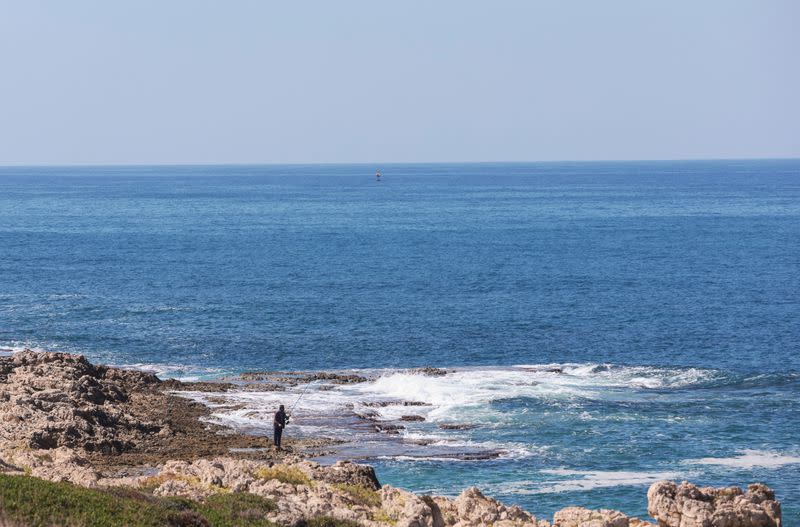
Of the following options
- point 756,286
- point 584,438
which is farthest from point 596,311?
point 584,438

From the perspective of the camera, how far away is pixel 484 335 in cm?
6391

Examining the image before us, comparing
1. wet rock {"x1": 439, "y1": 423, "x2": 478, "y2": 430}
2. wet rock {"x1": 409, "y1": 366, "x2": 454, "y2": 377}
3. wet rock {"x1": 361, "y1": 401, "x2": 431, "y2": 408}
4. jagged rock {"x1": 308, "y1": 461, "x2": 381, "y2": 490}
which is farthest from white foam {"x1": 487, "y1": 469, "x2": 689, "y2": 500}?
wet rock {"x1": 409, "y1": 366, "x2": 454, "y2": 377}

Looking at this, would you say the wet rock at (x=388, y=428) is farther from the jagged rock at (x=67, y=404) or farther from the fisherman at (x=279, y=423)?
the jagged rock at (x=67, y=404)

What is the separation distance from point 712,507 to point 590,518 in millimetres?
3086

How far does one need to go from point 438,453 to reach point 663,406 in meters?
12.5

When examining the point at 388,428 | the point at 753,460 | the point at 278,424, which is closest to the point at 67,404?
the point at 278,424

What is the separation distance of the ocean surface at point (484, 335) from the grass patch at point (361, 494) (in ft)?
19.1

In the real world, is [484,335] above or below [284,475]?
below

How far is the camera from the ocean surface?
128ft

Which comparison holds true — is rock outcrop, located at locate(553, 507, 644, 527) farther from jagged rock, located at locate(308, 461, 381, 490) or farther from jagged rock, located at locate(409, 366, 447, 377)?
jagged rock, located at locate(409, 366, 447, 377)

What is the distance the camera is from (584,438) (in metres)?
41.1

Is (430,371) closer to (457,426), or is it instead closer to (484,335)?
(457,426)

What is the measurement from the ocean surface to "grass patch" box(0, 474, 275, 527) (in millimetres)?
11847

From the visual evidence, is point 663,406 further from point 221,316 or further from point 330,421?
point 221,316
